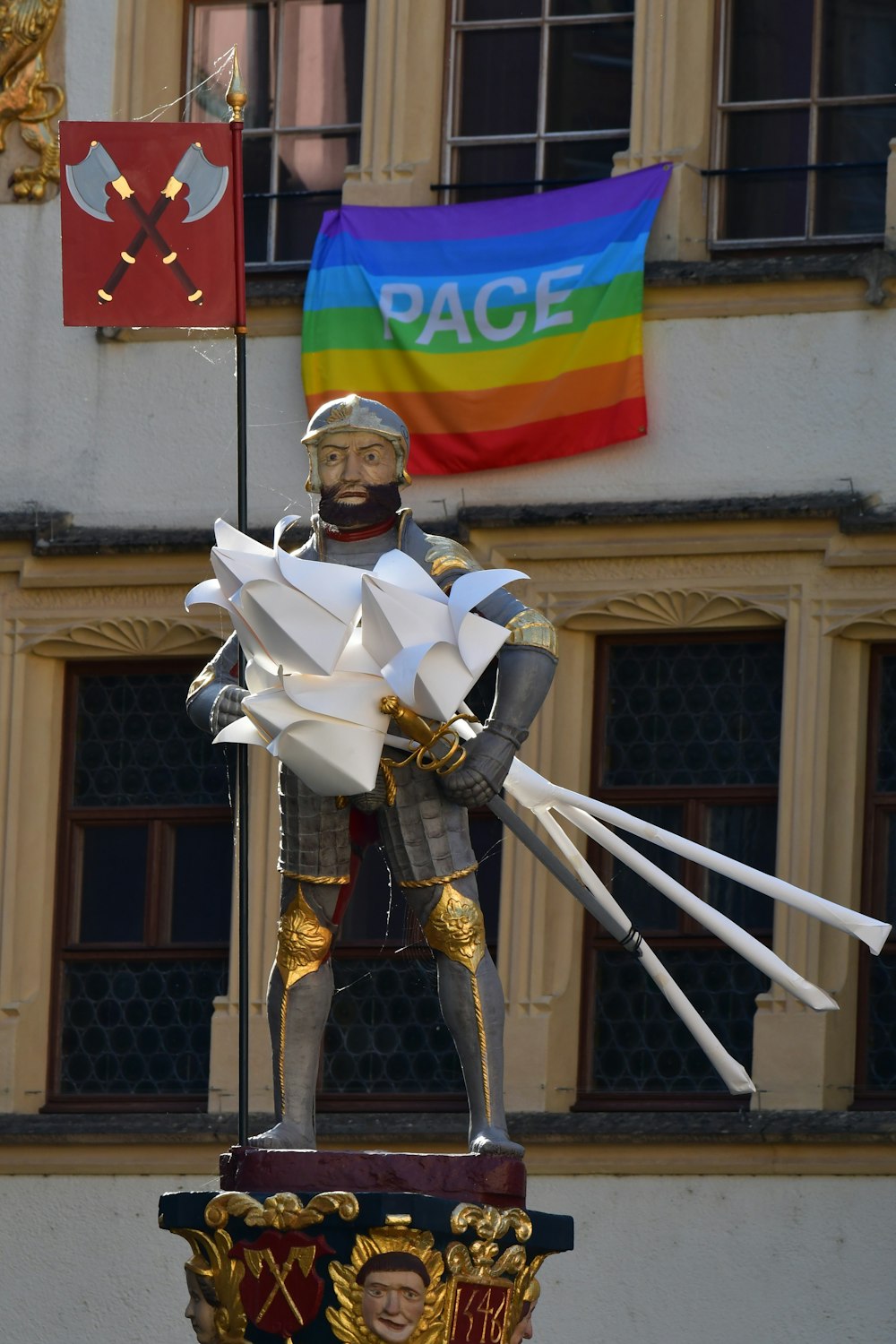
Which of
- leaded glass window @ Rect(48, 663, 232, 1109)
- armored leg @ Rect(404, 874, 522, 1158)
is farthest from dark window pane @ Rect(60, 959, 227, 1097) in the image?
armored leg @ Rect(404, 874, 522, 1158)

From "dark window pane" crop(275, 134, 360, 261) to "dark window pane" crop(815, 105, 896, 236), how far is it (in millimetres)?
2241

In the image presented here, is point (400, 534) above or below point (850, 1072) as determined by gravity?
above

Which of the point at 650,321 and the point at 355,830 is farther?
the point at 650,321

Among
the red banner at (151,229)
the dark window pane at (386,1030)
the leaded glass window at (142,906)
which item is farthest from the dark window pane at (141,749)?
the red banner at (151,229)

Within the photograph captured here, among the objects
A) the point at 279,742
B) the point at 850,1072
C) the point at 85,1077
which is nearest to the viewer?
the point at 279,742

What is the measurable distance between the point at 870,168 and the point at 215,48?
Answer: 3.27 metres

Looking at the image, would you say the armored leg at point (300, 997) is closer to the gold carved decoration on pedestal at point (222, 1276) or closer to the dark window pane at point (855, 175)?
the gold carved decoration on pedestal at point (222, 1276)

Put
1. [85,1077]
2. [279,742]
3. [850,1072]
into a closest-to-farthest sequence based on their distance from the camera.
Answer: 1. [279,742]
2. [850,1072]
3. [85,1077]

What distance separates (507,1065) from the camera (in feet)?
57.8

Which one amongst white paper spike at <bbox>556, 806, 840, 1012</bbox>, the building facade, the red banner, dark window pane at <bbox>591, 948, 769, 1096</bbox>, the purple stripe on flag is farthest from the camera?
the purple stripe on flag

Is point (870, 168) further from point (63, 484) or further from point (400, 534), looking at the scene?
point (400, 534)

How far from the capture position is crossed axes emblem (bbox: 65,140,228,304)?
13992mm

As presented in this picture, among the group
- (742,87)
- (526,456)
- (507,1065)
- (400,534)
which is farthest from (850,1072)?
(400,534)

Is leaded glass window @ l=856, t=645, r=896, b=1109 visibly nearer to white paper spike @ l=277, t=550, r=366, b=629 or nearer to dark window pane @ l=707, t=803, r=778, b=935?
dark window pane @ l=707, t=803, r=778, b=935
